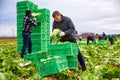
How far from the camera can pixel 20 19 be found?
632 inches

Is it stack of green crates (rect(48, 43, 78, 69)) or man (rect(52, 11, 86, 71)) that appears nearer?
stack of green crates (rect(48, 43, 78, 69))

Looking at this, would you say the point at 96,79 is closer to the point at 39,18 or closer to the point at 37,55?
the point at 37,55

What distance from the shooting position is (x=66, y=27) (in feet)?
28.3

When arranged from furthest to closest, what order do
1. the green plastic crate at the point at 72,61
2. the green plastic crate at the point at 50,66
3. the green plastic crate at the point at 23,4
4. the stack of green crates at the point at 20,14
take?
1. the stack of green crates at the point at 20,14
2. the green plastic crate at the point at 23,4
3. the green plastic crate at the point at 72,61
4. the green plastic crate at the point at 50,66

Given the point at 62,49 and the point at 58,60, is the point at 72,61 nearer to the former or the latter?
the point at 62,49

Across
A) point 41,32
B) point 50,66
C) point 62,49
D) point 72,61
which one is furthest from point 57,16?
point 41,32

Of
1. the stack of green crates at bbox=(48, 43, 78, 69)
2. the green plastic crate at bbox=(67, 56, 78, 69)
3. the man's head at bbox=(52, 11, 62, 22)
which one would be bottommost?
the green plastic crate at bbox=(67, 56, 78, 69)

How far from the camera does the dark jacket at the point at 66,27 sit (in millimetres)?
8527

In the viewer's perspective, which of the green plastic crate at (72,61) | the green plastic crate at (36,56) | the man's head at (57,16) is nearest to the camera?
the man's head at (57,16)

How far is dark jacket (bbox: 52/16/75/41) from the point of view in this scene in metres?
8.53

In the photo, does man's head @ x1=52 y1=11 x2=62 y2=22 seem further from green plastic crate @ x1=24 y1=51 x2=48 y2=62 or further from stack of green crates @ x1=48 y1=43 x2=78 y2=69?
green plastic crate @ x1=24 y1=51 x2=48 y2=62

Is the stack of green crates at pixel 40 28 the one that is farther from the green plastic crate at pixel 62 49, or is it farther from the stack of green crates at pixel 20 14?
the green plastic crate at pixel 62 49

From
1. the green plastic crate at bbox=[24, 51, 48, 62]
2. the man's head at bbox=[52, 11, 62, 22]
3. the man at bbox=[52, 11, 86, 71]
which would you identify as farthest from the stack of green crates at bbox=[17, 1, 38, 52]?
the man's head at bbox=[52, 11, 62, 22]

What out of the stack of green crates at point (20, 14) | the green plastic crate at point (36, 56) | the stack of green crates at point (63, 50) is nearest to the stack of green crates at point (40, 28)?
the stack of green crates at point (20, 14)
